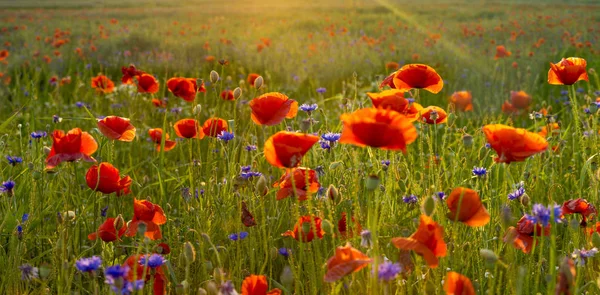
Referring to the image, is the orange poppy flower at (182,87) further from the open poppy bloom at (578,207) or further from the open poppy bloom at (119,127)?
the open poppy bloom at (578,207)

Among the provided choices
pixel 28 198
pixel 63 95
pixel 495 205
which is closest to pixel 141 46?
pixel 63 95

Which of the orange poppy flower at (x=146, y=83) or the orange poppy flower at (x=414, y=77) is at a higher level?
the orange poppy flower at (x=414, y=77)

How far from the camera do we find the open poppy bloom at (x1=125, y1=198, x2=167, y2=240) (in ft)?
6.45

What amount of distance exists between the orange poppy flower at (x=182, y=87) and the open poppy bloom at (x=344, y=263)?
1.55 metres

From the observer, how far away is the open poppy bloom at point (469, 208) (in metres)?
1.57

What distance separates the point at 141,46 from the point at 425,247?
7974mm

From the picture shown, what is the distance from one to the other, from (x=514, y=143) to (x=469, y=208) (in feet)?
0.60

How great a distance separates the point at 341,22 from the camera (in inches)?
487

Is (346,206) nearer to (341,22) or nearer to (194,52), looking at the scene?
(194,52)

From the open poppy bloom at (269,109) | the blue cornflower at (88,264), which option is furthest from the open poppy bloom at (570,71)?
the blue cornflower at (88,264)

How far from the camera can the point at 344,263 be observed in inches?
52.8

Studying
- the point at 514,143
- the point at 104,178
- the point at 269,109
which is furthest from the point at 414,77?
→ the point at 104,178

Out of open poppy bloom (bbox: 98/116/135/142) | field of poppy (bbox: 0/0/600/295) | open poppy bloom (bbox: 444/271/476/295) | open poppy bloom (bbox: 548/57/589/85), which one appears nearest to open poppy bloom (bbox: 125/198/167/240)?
field of poppy (bbox: 0/0/600/295)

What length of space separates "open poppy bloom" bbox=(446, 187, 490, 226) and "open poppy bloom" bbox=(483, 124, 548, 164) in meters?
0.11
